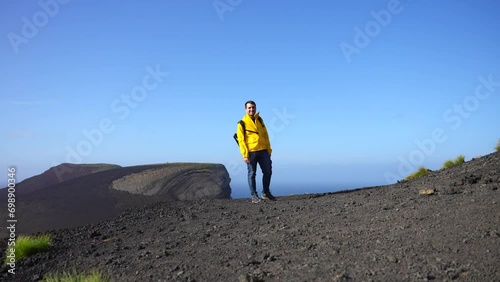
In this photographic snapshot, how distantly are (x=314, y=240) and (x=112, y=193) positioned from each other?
9996mm

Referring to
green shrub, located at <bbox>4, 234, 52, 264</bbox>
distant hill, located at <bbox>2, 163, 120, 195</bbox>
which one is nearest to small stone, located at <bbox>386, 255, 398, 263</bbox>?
green shrub, located at <bbox>4, 234, 52, 264</bbox>

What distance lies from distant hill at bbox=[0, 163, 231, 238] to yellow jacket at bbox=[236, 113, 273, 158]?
449cm

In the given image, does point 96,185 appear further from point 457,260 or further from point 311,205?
point 457,260

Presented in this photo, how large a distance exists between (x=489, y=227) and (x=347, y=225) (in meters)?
2.10

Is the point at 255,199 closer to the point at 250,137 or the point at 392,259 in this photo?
the point at 250,137

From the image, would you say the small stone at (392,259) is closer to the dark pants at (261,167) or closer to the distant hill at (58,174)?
the dark pants at (261,167)

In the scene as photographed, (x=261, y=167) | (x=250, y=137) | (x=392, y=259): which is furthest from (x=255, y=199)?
(x=392, y=259)

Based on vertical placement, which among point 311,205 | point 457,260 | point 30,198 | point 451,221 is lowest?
point 457,260

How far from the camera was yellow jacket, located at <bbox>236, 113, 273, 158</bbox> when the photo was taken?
35.0 ft

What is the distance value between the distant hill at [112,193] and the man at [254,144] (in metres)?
4.22

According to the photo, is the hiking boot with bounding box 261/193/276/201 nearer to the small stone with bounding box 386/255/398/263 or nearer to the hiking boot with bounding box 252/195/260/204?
the hiking boot with bounding box 252/195/260/204

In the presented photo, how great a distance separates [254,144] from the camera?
10.7m

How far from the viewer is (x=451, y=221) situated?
5953mm

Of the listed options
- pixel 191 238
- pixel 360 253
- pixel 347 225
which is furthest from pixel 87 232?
pixel 360 253
